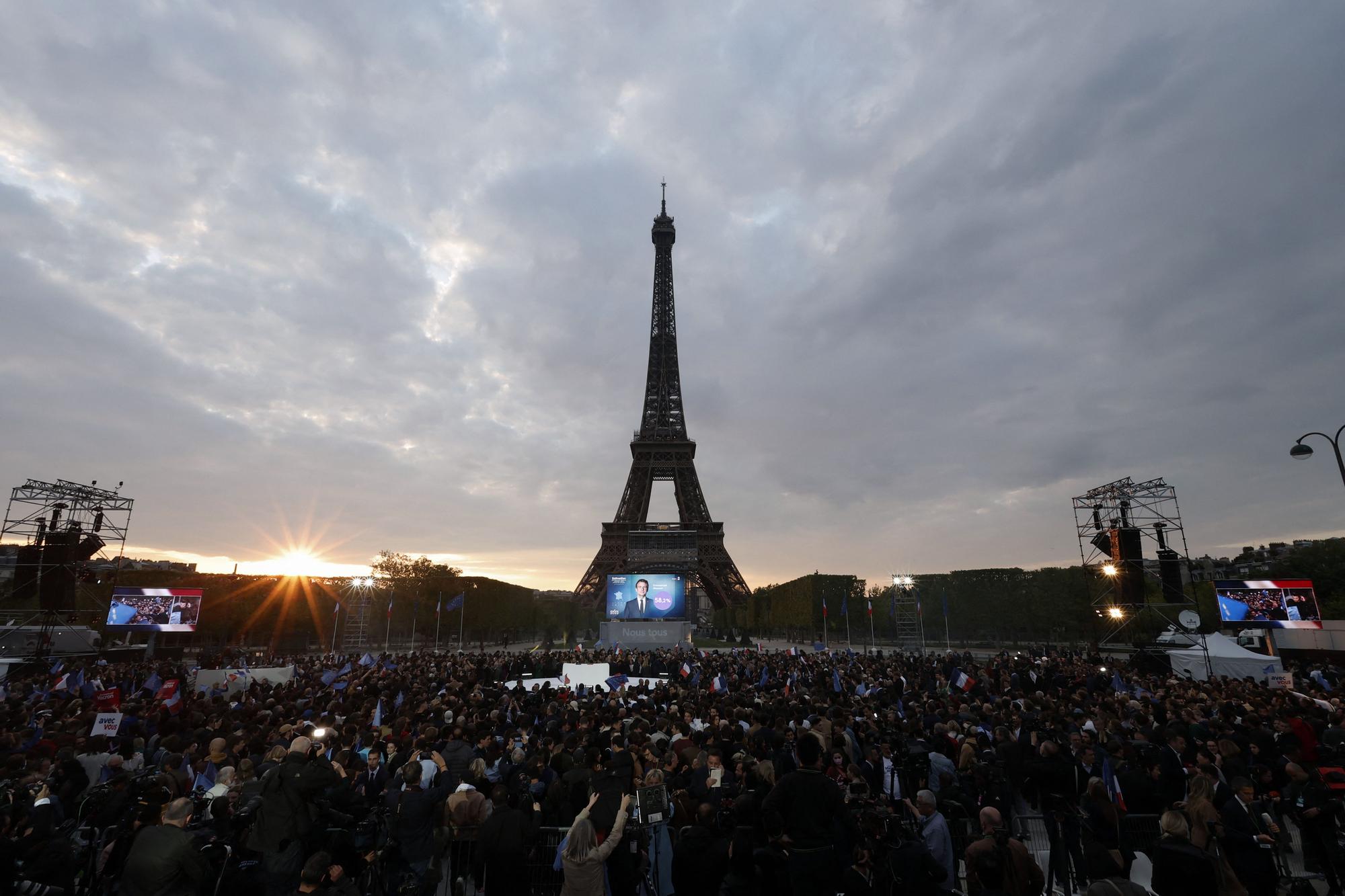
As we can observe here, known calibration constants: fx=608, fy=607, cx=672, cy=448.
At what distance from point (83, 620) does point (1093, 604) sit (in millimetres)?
71550

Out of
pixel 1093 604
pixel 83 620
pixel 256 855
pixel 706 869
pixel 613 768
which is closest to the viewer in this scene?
pixel 706 869

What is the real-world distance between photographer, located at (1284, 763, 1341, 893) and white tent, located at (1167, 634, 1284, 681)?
65.6 ft

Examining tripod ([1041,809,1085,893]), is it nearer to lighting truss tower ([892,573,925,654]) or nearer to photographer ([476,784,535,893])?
photographer ([476,784,535,893])

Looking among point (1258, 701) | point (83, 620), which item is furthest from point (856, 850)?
point (83, 620)

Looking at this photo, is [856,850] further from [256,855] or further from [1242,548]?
[1242,548]

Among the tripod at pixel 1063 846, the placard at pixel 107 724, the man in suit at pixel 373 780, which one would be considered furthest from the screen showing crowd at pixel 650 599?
the tripod at pixel 1063 846

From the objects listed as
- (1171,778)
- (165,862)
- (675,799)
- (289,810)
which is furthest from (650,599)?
(165,862)

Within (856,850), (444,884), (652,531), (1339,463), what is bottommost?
(444,884)

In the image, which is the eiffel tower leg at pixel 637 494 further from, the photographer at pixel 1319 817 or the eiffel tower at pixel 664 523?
the photographer at pixel 1319 817

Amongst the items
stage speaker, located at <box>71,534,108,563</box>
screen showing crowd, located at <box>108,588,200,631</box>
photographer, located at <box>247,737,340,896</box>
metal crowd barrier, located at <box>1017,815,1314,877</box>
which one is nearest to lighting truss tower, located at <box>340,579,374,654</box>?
screen showing crowd, located at <box>108,588,200,631</box>

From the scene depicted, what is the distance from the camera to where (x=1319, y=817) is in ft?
21.6

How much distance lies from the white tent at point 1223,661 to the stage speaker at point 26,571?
54024mm

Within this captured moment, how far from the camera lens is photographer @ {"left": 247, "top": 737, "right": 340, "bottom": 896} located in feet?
18.7

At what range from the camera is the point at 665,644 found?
139 ft
